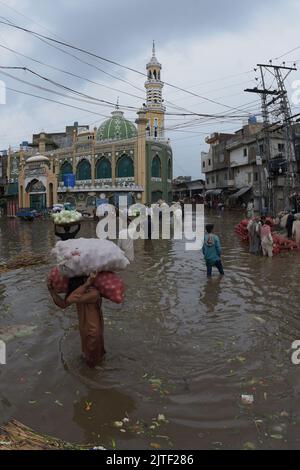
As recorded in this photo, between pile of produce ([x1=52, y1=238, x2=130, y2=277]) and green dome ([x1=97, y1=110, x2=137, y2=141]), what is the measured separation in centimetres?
4287

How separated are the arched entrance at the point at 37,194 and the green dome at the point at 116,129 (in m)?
8.54

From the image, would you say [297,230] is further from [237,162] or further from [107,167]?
[237,162]

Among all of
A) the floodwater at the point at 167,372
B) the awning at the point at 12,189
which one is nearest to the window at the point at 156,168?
the awning at the point at 12,189

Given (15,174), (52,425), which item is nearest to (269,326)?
(52,425)

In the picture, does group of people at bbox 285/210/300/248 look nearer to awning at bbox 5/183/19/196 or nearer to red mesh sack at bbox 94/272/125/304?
red mesh sack at bbox 94/272/125/304

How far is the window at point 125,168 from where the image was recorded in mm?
44781

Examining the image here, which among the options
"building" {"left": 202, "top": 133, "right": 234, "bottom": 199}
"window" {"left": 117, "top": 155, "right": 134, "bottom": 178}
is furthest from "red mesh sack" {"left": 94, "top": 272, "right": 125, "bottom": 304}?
"building" {"left": 202, "top": 133, "right": 234, "bottom": 199}

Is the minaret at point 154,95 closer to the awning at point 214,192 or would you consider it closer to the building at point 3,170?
the awning at point 214,192

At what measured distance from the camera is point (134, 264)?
1250cm

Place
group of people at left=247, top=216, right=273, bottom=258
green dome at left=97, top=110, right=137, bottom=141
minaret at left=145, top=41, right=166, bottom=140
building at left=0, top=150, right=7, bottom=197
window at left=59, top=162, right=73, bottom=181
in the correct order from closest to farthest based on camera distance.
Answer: group of people at left=247, top=216, right=273, bottom=258 → green dome at left=97, top=110, right=137, bottom=141 → window at left=59, top=162, right=73, bottom=181 → minaret at left=145, top=41, right=166, bottom=140 → building at left=0, top=150, right=7, bottom=197

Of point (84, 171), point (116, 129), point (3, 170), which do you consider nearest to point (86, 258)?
point (116, 129)

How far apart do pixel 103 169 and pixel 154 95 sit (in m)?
12.7

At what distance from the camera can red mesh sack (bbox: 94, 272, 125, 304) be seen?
488 cm
